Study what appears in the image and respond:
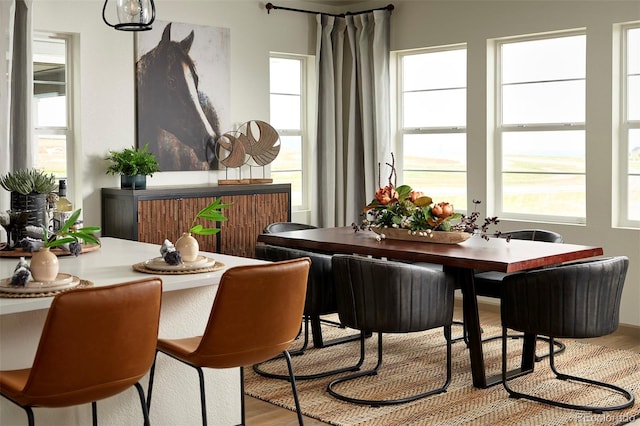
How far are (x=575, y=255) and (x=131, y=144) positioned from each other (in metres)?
3.38

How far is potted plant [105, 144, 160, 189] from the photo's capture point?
5.85 m

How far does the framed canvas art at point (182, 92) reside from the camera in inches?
244

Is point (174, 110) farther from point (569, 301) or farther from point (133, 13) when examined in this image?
point (569, 301)

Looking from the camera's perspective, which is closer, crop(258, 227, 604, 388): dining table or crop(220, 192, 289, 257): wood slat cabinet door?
crop(258, 227, 604, 388): dining table

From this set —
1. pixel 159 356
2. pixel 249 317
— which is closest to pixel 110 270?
pixel 159 356

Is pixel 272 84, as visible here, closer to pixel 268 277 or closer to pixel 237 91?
pixel 237 91

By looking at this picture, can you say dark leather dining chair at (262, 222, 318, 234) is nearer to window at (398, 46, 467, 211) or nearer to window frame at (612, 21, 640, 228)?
window at (398, 46, 467, 211)

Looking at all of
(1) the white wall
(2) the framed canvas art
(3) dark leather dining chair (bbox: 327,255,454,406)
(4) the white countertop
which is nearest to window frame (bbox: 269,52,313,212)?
(1) the white wall

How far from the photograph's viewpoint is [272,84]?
7211mm

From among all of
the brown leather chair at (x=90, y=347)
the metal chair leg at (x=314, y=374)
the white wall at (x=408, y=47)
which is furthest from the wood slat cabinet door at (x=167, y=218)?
the brown leather chair at (x=90, y=347)

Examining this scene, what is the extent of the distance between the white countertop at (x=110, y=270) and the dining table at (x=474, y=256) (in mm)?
1211

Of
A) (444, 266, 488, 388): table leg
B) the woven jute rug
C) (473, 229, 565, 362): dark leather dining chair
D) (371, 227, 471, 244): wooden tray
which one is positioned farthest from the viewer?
(473, 229, 565, 362): dark leather dining chair

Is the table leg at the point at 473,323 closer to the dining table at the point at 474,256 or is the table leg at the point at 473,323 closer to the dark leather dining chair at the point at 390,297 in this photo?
the dining table at the point at 474,256

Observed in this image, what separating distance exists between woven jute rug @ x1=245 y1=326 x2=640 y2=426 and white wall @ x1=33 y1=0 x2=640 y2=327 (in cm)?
112
